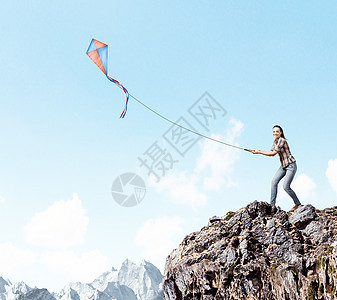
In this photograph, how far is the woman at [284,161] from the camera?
45.0 feet

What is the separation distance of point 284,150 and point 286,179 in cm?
120

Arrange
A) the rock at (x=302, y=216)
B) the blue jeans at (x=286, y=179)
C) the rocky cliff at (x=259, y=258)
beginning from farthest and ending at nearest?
1. the blue jeans at (x=286, y=179)
2. the rock at (x=302, y=216)
3. the rocky cliff at (x=259, y=258)

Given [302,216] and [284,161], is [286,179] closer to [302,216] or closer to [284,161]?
[284,161]

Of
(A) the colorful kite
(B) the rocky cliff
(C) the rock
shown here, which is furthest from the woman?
(A) the colorful kite

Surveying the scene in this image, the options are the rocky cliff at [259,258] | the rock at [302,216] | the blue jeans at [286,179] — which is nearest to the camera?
the rocky cliff at [259,258]

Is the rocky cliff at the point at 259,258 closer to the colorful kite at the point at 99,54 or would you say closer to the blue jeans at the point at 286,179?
the blue jeans at the point at 286,179

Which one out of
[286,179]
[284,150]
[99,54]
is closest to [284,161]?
[284,150]

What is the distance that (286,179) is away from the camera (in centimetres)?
1377

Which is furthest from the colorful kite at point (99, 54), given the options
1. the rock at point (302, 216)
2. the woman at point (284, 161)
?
the rock at point (302, 216)

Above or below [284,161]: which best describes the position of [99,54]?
above

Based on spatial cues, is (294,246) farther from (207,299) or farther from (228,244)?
(207,299)

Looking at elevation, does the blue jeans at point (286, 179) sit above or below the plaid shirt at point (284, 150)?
below

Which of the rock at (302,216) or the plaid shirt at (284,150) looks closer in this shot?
the rock at (302,216)

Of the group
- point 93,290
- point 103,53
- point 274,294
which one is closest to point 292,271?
point 274,294
